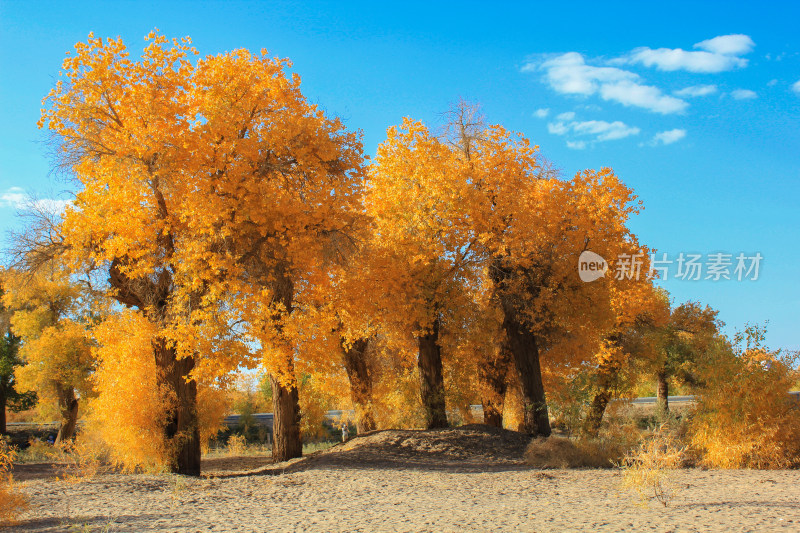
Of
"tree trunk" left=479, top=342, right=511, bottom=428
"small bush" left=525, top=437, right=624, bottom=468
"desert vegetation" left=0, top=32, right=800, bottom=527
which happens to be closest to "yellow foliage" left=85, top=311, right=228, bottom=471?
"desert vegetation" left=0, top=32, right=800, bottom=527

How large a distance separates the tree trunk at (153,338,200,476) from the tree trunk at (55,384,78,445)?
51.8 feet

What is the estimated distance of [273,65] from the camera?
15.0 m

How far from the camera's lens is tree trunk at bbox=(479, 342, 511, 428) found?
20.6 m

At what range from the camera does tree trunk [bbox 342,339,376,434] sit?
67.4 feet

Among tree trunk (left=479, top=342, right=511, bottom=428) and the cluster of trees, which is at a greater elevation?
the cluster of trees

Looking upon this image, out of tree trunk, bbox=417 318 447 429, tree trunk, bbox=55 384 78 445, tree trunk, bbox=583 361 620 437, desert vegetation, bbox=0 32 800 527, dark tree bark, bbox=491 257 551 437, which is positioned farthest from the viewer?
tree trunk, bbox=55 384 78 445

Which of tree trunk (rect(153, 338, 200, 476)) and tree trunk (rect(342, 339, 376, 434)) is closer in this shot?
tree trunk (rect(153, 338, 200, 476))

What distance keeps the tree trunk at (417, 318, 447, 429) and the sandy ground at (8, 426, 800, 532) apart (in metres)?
4.89

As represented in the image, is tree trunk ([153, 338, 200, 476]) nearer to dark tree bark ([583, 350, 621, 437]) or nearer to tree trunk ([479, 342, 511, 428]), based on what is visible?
tree trunk ([479, 342, 511, 428])

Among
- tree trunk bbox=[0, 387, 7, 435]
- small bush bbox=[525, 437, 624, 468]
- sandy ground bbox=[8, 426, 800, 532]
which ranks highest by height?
tree trunk bbox=[0, 387, 7, 435]

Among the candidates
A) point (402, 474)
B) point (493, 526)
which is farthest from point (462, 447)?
point (493, 526)

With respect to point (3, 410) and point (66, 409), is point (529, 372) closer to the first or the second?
point (66, 409)

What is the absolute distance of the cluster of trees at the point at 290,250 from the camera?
43.9 feet

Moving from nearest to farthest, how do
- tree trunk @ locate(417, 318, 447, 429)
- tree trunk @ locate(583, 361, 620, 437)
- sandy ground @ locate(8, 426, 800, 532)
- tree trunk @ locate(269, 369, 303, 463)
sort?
sandy ground @ locate(8, 426, 800, 532) < tree trunk @ locate(269, 369, 303, 463) < tree trunk @ locate(417, 318, 447, 429) < tree trunk @ locate(583, 361, 620, 437)
